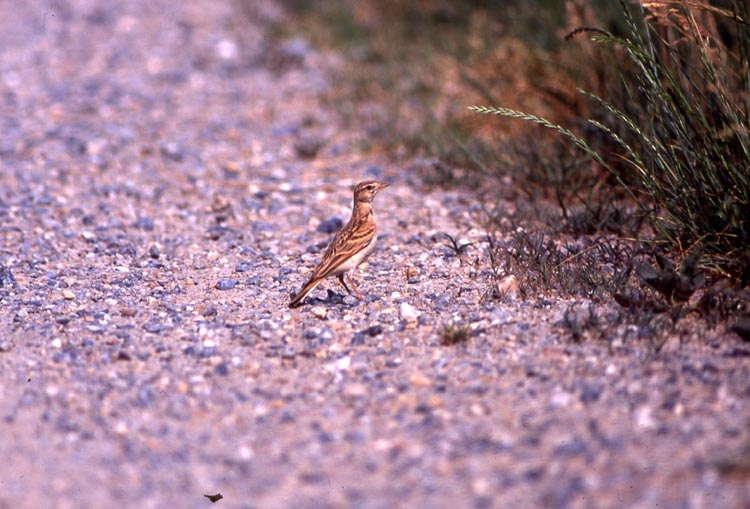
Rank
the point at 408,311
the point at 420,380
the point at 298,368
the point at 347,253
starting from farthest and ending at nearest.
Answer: the point at 347,253 < the point at 408,311 < the point at 298,368 < the point at 420,380

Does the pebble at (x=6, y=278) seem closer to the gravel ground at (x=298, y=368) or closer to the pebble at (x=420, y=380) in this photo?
the gravel ground at (x=298, y=368)

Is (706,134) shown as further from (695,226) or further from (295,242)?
(295,242)

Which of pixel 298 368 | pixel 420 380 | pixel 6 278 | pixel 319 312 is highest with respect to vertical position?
pixel 420 380

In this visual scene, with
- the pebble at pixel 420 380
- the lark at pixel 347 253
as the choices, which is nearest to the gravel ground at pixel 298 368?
the pebble at pixel 420 380

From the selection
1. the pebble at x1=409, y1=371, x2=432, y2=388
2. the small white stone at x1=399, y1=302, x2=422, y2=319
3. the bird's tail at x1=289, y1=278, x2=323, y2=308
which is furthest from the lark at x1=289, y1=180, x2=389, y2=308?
the pebble at x1=409, y1=371, x2=432, y2=388

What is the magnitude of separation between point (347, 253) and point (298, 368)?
1.14m

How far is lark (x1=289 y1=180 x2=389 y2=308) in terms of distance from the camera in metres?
5.36

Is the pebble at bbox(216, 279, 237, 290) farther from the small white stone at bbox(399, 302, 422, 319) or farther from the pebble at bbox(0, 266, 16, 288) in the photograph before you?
the pebble at bbox(0, 266, 16, 288)

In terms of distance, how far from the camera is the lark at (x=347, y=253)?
A: 17.6ft

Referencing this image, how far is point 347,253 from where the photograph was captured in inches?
215

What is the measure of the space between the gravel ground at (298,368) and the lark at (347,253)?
0.16 metres

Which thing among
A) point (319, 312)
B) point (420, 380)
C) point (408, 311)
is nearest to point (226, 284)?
point (319, 312)

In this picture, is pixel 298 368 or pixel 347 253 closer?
pixel 298 368

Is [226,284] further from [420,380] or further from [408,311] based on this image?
[420,380]
